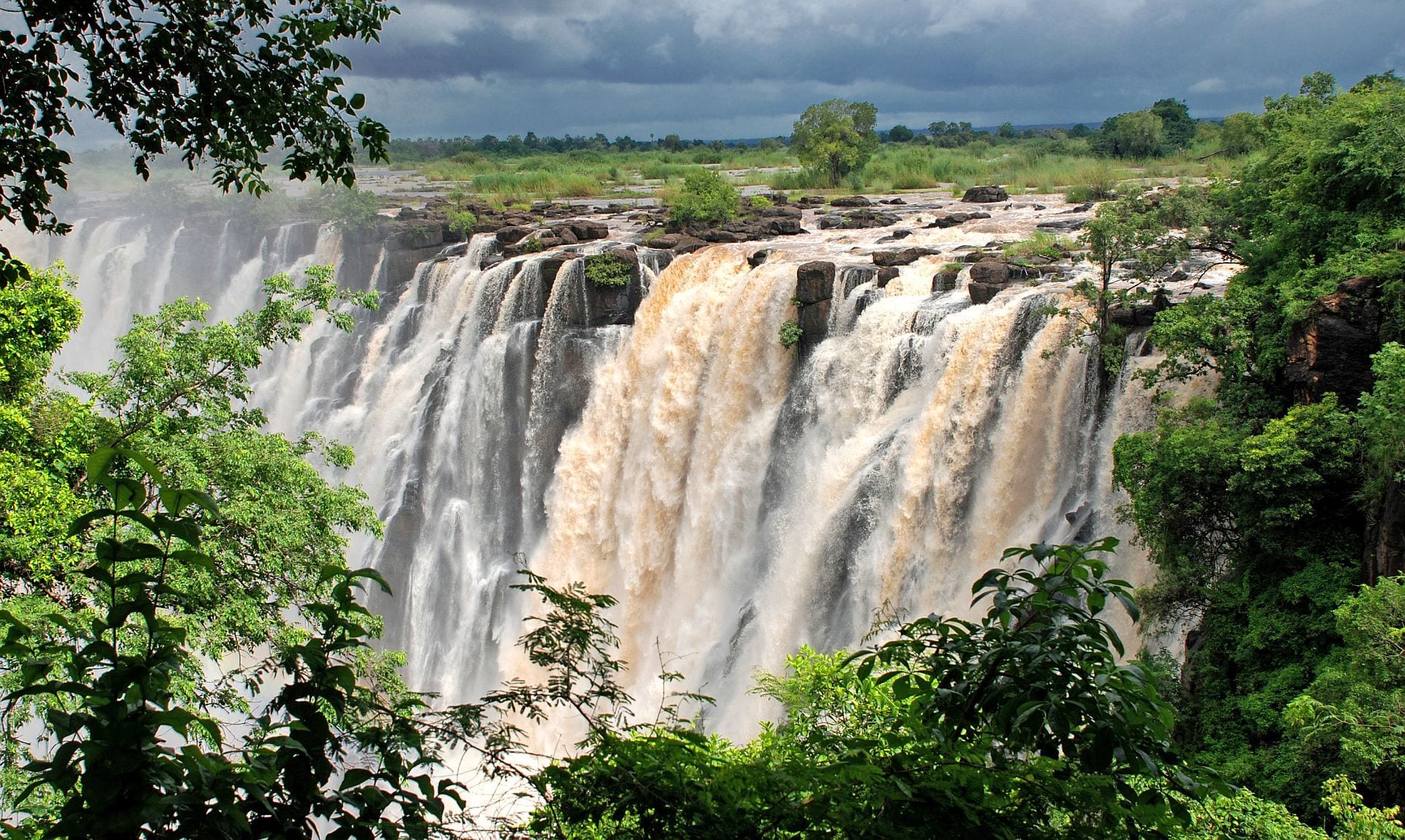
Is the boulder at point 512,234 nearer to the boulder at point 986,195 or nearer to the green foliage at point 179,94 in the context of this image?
the boulder at point 986,195

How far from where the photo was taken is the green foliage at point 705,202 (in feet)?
88.2

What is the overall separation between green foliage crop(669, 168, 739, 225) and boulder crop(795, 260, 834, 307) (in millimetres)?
9083

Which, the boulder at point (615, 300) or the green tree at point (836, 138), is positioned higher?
the green tree at point (836, 138)

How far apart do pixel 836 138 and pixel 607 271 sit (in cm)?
2069

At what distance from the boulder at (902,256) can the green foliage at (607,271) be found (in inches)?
219

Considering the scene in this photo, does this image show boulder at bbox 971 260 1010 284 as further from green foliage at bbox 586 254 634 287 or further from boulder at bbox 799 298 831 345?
green foliage at bbox 586 254 634 287

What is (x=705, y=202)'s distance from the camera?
27.0 m

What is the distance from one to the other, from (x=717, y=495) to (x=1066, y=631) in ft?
50.8

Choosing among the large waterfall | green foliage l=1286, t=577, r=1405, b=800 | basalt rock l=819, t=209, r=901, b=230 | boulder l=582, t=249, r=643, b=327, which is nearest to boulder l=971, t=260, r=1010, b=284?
the large waterfall

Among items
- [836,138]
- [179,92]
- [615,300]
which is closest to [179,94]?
[179,92]

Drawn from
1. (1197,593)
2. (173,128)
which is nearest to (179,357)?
(173,128)

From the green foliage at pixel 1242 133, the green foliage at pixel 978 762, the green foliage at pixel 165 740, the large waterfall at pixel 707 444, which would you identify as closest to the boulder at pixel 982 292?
the large waterfall at pixel 707 444

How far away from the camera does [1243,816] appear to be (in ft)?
23.6

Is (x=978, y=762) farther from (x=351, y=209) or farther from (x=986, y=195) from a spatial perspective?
(x=351, y=209)
